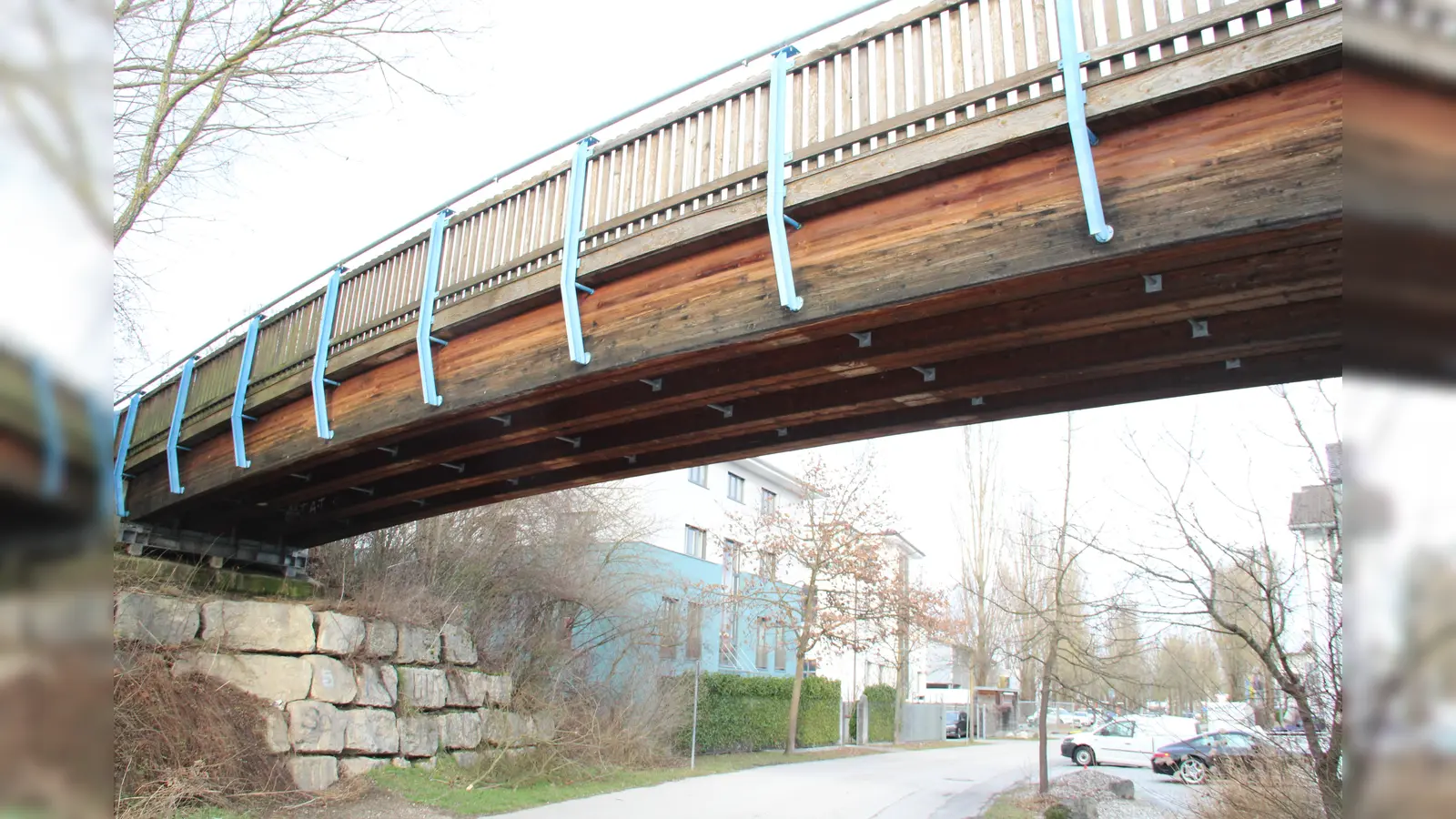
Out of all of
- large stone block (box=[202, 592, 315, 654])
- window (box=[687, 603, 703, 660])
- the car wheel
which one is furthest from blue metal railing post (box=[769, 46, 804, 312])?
the car wheel

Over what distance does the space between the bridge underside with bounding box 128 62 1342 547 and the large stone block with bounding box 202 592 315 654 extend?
6.60 feet

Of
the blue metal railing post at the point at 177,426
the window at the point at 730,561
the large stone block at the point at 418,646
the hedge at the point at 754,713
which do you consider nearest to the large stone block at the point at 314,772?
the large stone block at the point at 418,646

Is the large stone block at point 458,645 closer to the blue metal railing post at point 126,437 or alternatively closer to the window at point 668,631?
the blue metal railing post at point 126,437

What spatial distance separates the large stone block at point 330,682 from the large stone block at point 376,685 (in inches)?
4.1

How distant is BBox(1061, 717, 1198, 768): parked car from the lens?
84.7 ft

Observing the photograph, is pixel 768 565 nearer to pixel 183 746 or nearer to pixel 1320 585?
pixel 183 746

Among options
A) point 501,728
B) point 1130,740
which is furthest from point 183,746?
point 1130,740

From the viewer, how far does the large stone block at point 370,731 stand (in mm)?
13078

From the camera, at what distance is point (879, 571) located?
27578 mm

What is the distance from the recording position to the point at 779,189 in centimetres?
750

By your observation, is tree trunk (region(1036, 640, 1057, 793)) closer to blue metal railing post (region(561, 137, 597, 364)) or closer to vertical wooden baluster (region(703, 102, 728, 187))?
blue metal railing post (region(561, 137, 597, 364))

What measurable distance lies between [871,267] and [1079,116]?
1.83 metres

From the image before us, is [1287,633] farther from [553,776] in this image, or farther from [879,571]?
[879,571]

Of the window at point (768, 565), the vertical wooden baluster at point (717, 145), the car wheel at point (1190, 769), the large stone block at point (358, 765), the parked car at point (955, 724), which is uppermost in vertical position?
the vertical wooden baluster at point (717, 145)
